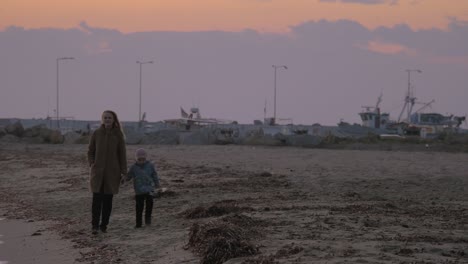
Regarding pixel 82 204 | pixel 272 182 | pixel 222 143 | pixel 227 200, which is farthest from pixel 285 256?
pixel 222 143

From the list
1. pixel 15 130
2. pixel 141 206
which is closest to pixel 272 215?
pixel 141 206

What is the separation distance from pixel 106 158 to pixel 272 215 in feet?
8.38

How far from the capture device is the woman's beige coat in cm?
1088

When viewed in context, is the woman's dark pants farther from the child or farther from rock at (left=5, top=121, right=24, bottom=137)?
rock at (left=5, top=121, right=24, bottom=137)

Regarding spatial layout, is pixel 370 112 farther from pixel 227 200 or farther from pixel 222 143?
pixel 227 200

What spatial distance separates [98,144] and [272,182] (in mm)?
7003

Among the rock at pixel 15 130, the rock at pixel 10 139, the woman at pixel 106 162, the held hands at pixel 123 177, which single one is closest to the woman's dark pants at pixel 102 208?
the woman at pixel 106 162

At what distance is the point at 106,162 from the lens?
10875 millimetres

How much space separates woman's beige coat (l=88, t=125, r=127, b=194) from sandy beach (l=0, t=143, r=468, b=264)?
0.74 meters

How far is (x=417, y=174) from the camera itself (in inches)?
756

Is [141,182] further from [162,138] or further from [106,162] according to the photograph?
[162,138]

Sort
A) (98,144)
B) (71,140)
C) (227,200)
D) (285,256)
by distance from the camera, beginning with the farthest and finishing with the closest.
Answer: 1. (71,140)
2. (227,200)
3. (98,144)
4. (285,256)

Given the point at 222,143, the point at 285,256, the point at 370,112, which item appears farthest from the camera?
the point at 370,112

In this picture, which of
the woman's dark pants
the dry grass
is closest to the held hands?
the woman's dark pants
